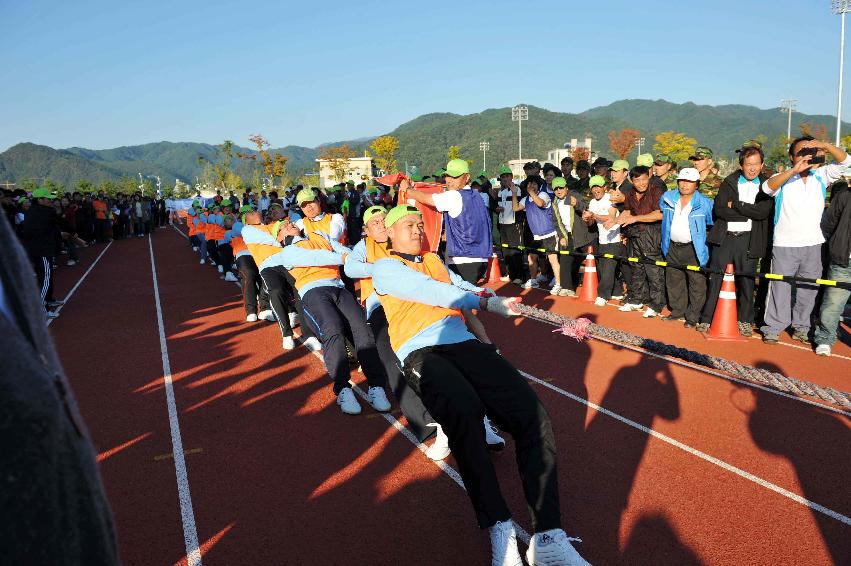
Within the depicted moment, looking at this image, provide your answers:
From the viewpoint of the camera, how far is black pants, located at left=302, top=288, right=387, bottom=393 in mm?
5801

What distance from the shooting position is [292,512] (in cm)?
404

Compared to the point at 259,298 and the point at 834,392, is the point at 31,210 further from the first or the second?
the point at 834,392

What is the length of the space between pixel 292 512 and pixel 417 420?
122 centimetres

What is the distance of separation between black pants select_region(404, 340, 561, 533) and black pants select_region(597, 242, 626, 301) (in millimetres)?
6590

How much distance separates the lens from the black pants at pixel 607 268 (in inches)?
377

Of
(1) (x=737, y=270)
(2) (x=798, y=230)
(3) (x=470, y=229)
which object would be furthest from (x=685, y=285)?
(3) (x=470, y=229)

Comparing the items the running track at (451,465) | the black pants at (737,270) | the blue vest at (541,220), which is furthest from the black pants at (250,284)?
the black pants at (737,270)

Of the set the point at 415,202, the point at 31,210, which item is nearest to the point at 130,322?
the point at 31,210

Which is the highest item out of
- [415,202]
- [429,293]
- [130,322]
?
[415,202]

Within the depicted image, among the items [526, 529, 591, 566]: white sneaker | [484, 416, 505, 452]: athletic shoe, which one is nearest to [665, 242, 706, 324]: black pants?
[484, 416, 505, 452]: athletic shoe

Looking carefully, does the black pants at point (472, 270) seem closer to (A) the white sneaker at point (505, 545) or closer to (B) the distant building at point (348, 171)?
(A) the white sneaker at point (505, 545)

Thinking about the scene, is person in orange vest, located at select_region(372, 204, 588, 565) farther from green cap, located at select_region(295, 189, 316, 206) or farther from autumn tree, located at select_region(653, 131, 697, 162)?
autumn tree, located at select_region(653, 131, 697, 162)

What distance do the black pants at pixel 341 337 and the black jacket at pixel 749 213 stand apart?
15.7 feet

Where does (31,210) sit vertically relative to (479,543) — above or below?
above
